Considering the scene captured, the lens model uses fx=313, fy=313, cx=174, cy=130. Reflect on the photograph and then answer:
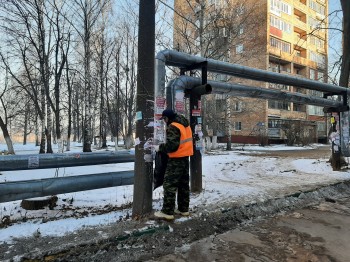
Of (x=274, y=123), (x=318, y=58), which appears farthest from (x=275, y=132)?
(x=318, y=58)

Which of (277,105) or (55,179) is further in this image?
(277,105)

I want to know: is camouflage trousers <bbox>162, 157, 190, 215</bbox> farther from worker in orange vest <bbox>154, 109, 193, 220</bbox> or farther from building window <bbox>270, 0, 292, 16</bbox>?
building window <bbox>270, 0, 292, 16</bbox>

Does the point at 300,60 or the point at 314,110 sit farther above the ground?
the point at 300,60

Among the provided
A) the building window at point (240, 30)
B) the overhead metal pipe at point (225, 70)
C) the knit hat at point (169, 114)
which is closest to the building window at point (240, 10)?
the building window at point (240, 30)

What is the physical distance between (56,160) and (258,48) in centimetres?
2578

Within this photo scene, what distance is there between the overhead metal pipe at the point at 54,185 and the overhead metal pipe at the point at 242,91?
1907 millimetres

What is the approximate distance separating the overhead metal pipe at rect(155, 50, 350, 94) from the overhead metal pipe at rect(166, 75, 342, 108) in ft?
1.10

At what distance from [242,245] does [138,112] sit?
2.49 meters

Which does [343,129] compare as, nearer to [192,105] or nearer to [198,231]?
[192,105]

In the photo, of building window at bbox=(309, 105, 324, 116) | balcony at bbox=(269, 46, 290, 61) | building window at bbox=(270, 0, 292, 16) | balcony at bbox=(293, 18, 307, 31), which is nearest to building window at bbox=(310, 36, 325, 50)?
balcony at bbox=(293, 18, 307, 31)

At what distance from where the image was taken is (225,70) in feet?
23.7

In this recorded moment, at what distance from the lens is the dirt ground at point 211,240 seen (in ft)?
12.3

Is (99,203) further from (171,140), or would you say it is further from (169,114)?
(169,114)

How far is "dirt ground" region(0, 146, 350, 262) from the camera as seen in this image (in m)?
3.76
